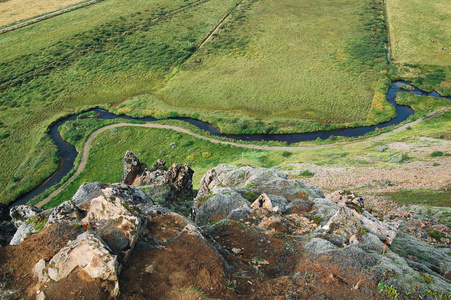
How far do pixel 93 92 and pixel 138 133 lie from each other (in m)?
29.1

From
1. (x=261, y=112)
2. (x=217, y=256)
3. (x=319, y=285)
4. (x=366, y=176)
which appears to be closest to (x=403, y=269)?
(x=319, y=285)

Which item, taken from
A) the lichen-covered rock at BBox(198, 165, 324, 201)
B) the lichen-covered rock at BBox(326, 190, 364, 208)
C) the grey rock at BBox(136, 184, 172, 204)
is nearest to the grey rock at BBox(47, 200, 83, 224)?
the grey rock at BBox(136, 184, 172, 204)

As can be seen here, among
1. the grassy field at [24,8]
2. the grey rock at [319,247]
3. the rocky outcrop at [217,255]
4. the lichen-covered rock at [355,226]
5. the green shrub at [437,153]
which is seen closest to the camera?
the rocky outcrop at [217,255]

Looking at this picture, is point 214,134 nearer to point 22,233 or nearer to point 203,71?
point 203,71

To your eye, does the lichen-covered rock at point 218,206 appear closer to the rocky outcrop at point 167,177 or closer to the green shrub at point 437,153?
the rocky outcrop at point 167,177

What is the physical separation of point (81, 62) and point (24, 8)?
70617mm

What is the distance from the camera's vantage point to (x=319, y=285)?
731 inches

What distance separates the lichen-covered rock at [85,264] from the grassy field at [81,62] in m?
52.8

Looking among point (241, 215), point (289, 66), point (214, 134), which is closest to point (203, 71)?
point (289, 66)

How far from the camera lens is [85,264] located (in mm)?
17062

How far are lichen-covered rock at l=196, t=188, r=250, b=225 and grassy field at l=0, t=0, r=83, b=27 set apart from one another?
148690 millimetres

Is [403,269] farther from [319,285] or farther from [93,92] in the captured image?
[93,92]

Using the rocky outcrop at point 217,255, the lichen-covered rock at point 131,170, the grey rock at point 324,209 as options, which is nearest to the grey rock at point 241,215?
the rocky outcrop at point 217,255

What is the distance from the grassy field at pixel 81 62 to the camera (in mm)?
74562
